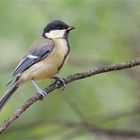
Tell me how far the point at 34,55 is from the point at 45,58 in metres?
0.10

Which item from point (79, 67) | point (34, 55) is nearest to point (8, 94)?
point (34, 55)

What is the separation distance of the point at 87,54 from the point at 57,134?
2.71ft

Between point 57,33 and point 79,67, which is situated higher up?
point 57,33

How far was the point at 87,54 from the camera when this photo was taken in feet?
17.3

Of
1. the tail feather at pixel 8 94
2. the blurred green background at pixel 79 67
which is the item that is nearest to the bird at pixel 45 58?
the tail feather at pixel 8 94

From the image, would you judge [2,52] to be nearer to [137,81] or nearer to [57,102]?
[57,102]

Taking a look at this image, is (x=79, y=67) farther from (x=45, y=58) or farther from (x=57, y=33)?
(x=45, y=58)

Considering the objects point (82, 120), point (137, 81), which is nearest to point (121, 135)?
point (82, 120)

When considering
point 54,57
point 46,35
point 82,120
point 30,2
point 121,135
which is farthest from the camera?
point 30,2

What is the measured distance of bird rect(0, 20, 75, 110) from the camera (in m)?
3.71

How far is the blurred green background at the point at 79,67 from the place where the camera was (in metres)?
4.91

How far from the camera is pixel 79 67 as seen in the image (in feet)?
17.2

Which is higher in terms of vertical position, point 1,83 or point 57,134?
point 1,83

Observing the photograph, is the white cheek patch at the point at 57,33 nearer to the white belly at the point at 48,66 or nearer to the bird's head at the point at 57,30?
the bird's head at the point at 57,30
